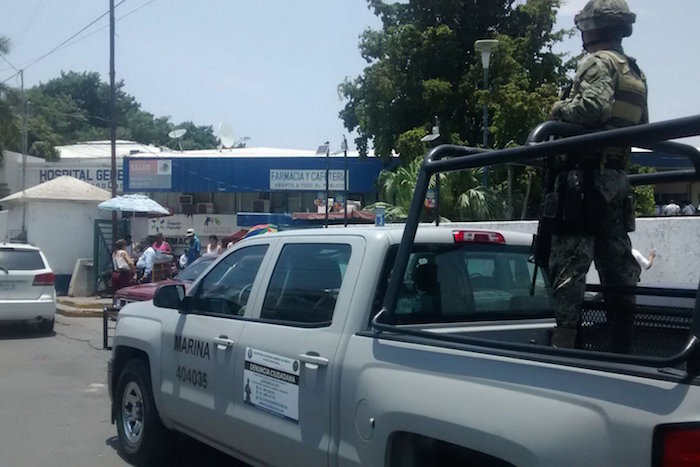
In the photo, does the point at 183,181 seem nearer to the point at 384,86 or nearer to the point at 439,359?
the point at 384,86

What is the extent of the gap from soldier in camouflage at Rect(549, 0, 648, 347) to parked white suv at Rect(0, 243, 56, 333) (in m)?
12.0

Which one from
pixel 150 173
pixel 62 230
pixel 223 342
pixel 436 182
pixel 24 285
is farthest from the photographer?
pixel 150 173

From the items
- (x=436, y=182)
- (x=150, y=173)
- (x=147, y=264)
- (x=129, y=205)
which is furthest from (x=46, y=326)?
(x=150, y=173)

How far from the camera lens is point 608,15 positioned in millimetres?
3914

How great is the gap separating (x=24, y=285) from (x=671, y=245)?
10.5 m

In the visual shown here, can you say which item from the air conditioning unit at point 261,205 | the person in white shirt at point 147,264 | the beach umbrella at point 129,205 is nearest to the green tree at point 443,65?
the air conditioning unit at point 261,205

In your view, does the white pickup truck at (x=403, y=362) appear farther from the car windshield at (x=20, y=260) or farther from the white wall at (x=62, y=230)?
the white wall at (x=62, y=230)

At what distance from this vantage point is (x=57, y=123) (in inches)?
2810

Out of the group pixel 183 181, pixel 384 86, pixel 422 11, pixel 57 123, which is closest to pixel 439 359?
pixel 384 86

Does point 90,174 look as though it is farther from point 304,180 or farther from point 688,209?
point 688,209

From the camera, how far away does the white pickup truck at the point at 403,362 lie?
273 cm

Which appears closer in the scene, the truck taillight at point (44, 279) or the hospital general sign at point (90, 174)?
the truck taillight at point (44, 279)

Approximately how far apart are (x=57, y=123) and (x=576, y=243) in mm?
73476

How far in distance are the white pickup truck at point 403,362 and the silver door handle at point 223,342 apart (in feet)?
0.04
